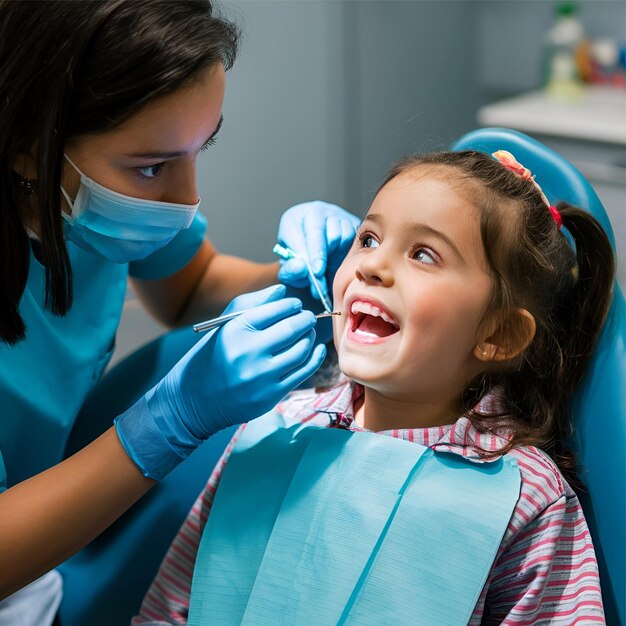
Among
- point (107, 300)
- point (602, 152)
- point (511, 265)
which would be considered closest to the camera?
point (511, 265)

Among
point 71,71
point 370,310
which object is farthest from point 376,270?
point 71,71

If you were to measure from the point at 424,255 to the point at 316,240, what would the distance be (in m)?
0.36

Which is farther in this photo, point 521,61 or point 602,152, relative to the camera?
point 521,61

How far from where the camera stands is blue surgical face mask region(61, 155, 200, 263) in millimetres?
1271

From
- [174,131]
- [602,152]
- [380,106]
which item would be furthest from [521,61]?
[174,131]

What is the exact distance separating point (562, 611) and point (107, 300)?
0.95 m

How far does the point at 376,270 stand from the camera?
125 centimetres

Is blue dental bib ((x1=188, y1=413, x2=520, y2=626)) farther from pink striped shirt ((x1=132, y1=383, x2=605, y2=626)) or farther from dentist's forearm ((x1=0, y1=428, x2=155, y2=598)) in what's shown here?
dentist's forearm ((x1=0, y1=428, x2=155, y2=598))

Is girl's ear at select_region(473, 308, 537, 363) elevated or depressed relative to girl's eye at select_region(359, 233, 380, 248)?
depressed

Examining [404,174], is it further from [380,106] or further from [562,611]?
[380,106]

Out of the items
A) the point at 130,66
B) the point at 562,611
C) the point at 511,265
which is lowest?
the point at 562,611

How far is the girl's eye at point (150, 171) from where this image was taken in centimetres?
128

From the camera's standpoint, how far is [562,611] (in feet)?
3.86

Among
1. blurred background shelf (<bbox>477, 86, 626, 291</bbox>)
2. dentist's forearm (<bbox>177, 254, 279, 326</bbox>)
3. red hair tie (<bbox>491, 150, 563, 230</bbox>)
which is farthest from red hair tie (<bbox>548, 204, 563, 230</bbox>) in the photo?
blurred background shelf (<bbox>477, 86, 626, 291</bbox>)
